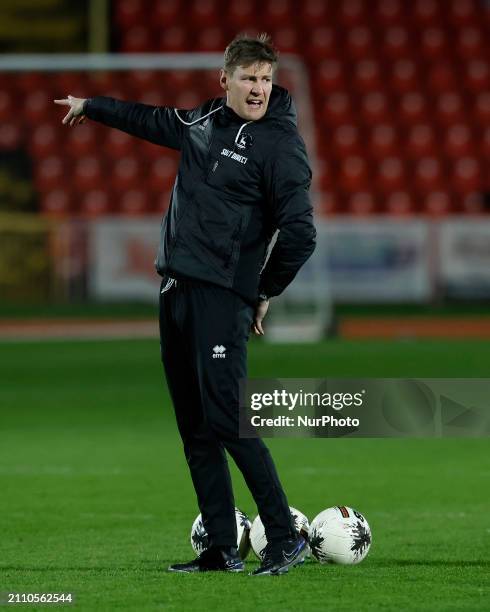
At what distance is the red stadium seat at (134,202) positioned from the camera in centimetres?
2044

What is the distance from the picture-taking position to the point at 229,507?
5699 millimetres

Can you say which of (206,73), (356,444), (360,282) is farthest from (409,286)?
(356,444)

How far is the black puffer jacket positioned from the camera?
535 cm

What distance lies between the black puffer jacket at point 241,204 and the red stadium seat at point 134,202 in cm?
1495

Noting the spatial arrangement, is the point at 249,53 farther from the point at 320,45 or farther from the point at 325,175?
the point at 320,45

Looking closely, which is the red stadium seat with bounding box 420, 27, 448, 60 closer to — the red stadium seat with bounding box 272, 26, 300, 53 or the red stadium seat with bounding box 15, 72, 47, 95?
the red stadium seat with bounding box 272, 26, 300, 53

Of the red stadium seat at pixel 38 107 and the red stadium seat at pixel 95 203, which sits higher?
the red stadium seat at pixel 38 107

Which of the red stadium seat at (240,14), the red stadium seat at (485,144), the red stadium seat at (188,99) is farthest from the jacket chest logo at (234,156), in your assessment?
the red stadium seat at (240,14)

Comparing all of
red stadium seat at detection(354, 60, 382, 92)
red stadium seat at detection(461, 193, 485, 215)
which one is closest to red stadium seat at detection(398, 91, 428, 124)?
red stadium seat at detection(354, 60, 382, 92)

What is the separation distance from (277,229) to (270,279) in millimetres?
190

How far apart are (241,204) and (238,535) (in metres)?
1.41

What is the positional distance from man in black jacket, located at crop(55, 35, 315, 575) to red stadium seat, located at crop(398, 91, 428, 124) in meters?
18.9

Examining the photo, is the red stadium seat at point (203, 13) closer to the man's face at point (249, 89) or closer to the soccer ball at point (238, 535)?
the soccer ball at point (238, 535)

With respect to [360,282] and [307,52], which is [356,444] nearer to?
[360,282]
